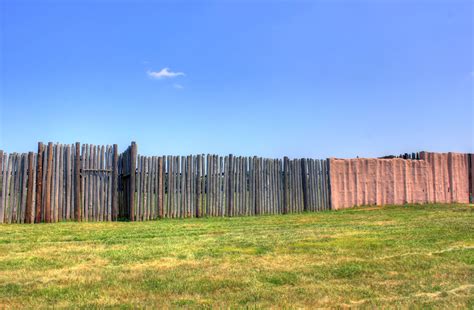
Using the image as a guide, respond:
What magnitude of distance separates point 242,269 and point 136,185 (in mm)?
8163

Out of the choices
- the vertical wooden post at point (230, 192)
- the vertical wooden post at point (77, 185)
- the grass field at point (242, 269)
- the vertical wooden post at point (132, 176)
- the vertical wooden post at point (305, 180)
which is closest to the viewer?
the grass field at point (242, 269)

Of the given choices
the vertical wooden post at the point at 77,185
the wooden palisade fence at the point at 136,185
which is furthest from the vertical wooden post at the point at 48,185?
the vertical wooden post at the point at 77,185

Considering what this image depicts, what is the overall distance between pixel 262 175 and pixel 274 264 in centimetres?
917

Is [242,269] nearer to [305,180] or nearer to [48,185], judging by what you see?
[48,185]

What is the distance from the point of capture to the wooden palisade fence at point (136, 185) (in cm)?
1210

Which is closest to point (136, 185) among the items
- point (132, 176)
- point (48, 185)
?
point (132, 176)

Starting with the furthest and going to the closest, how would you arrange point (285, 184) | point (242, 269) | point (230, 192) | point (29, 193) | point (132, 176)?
1. point (285, 184)
2. point (230, 192)
3. point (132, 176)
4. point (29, 193)
5. point (242, 269)

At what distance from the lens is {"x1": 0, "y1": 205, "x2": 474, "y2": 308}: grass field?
4227mm

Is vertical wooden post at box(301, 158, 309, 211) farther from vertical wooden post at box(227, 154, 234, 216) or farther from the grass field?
the grass field

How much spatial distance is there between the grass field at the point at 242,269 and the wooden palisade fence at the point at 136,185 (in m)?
3.51

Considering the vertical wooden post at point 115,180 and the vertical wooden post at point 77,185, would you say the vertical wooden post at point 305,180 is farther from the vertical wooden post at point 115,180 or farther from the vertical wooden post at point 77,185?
the vertical wooden post at point 77,185

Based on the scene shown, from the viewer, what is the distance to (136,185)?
13.0 meters

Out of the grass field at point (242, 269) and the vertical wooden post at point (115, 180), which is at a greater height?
the vertical wooden post at point (115, 180)

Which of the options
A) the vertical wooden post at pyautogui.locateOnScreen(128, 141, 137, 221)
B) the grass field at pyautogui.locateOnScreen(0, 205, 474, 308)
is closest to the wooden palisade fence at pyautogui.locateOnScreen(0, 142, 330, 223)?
the vertical wooden post at pyautogui.locateOnScreen(128, 141, 137, 221)
